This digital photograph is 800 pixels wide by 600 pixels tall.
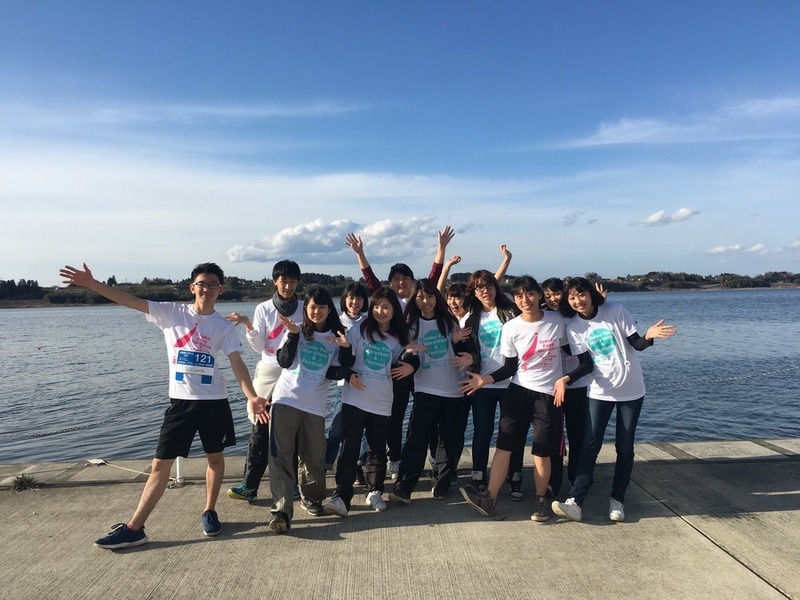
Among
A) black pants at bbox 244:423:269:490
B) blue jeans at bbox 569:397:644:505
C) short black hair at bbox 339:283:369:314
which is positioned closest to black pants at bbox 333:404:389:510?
black pants at bbox 244:423:269:490

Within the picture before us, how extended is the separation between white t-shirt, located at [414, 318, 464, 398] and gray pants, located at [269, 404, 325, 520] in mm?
972

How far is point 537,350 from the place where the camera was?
437cm

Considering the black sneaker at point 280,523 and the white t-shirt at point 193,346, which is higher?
the white t-shirt at point 193,346

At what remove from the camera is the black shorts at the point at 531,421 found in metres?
4.28

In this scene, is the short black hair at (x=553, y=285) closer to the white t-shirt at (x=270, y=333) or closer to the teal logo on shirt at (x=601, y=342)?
the teal logo on shirt at (x=601, y=342)

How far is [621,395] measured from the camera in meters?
4.24

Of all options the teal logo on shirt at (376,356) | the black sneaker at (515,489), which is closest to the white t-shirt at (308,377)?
the teal logo on shirt at (376,356)

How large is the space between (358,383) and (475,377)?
3.20ft

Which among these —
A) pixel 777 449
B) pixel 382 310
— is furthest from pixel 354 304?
pixel 777 449

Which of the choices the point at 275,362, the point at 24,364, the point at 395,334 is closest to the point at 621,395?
the point at 395,334

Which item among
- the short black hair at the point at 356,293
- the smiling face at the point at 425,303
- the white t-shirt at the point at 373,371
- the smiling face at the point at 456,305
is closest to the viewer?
the white t-shirt at the point at 373,371

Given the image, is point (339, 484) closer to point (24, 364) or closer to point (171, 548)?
point (171, 548)

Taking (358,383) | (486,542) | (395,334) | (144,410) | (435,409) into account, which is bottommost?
(144,410)

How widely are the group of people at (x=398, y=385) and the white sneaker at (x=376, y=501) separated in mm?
13
